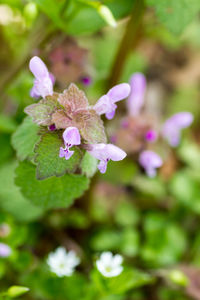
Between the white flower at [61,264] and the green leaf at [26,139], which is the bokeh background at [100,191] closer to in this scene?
the white flower at [61,264]

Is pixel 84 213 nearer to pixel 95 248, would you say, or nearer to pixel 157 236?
pixel 95 248

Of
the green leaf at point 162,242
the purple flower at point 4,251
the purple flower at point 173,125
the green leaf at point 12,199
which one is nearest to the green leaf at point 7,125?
the green leaf at point 12,199

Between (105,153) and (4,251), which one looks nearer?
(105,153)

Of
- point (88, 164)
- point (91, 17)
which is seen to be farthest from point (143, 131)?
point (88, 164)

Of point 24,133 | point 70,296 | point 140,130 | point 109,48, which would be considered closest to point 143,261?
point 70,296

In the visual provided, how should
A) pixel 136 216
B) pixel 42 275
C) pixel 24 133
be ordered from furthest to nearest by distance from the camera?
pixel 136 216 → pixel 42 275 → pixel 24 133

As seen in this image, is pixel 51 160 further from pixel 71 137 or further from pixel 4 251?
pixel 4 251
